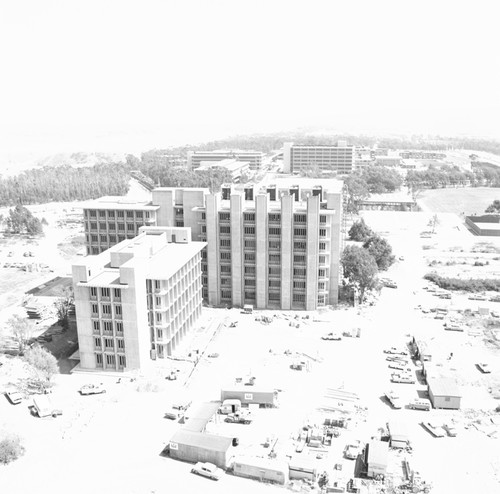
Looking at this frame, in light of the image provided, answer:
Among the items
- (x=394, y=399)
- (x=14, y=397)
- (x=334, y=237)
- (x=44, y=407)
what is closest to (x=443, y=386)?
(x=394, y=399)

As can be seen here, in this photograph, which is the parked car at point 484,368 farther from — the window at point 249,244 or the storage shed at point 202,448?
the window at point 249,244

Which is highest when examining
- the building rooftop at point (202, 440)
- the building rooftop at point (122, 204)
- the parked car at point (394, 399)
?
the building rooftop at point (122, 204)

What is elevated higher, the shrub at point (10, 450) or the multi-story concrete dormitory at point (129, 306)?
the multi-story concrete dormitory at point (129, 306)

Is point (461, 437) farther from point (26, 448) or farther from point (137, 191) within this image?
point (137, 191)

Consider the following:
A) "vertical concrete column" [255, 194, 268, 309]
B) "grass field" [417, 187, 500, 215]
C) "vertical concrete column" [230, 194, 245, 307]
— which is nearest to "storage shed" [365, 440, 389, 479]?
"vertical concrete column" [255, 194, 268, 309]

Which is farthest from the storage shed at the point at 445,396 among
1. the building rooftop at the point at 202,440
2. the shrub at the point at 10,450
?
the shrub at the point at 10,450

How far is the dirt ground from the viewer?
3347 centimetres

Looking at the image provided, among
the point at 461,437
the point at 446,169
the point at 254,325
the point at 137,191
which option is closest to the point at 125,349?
the point at 254,325

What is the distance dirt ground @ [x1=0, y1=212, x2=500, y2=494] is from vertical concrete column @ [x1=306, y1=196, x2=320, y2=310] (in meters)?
2.06

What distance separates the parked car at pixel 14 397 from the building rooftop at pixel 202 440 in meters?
14.4

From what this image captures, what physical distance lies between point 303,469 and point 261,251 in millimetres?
32202

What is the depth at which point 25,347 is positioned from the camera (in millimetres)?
51281

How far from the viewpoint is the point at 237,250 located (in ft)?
207

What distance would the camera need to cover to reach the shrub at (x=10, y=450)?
34.8 metres
